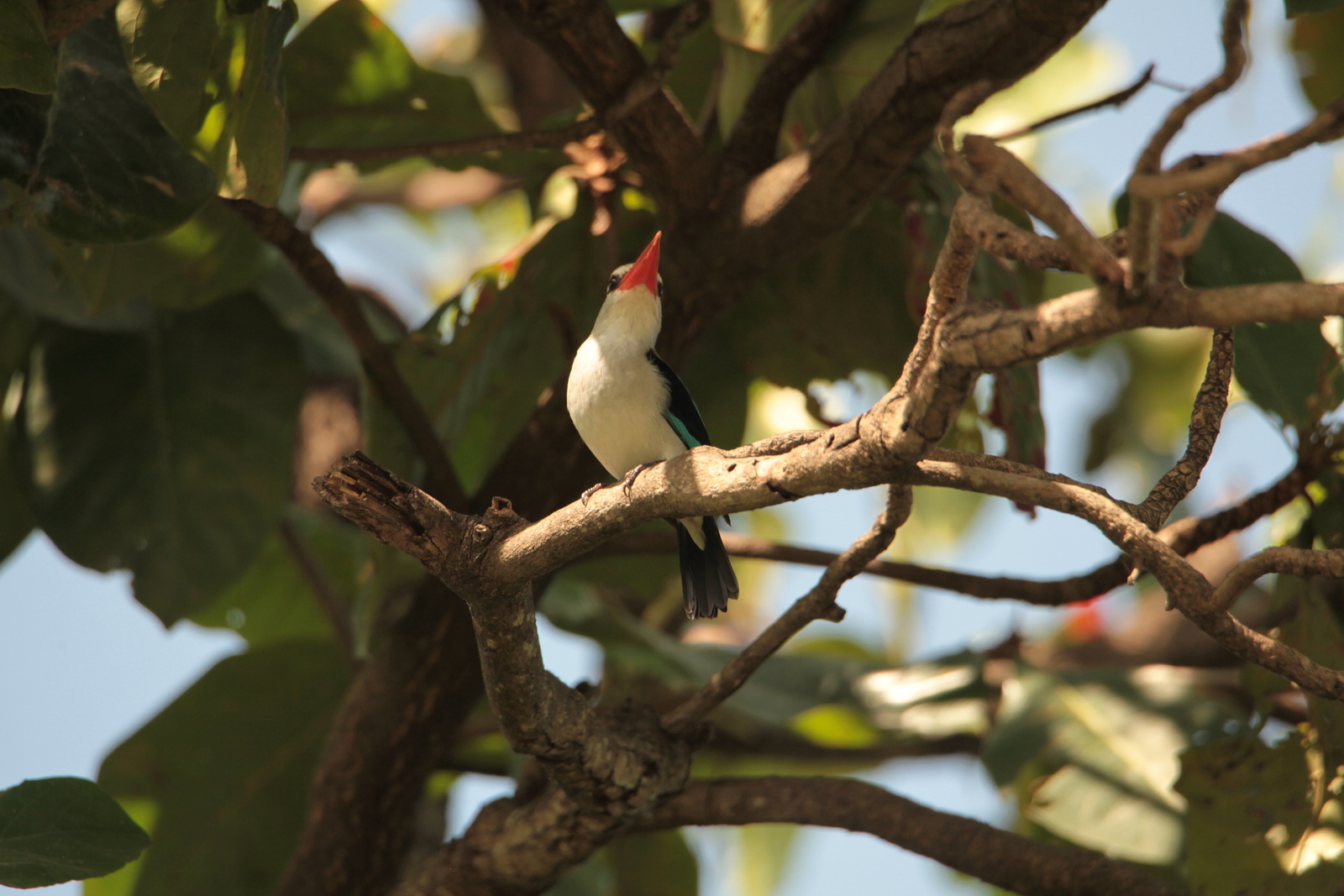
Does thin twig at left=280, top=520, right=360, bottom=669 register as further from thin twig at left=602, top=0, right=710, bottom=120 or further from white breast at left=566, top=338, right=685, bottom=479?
thin twig at left=602, top=0, right=710, bottom=120

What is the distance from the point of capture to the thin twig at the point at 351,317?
9.66ft

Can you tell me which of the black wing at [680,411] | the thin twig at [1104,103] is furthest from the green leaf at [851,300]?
the black wing at [680,411]

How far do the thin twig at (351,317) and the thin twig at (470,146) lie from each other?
221 millimetres

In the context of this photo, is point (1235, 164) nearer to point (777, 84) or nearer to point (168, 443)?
point (777, 84)

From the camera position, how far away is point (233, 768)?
13.0ft

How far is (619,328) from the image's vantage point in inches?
118

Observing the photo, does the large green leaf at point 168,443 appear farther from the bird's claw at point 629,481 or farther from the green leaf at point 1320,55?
the green leaf at point 1320,55

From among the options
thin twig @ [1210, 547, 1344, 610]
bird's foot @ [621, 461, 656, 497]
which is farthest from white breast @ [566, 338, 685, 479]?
thin twig @ [1210, 547, 1344, 610]

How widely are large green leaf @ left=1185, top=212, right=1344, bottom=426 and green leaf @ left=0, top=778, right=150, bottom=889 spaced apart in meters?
2.92

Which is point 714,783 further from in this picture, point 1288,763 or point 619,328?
point 1288,763

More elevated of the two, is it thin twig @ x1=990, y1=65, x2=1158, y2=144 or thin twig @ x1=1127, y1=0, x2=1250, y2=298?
thin twig @ x1=990, y1=65, x2=1158, y2=144

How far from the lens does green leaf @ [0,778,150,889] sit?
2.10 m

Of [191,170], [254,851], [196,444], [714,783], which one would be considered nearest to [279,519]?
[196,444]

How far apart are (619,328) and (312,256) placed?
0.88 meters
